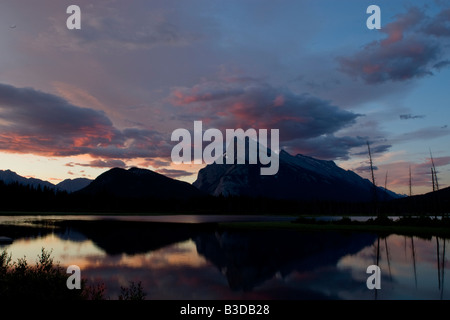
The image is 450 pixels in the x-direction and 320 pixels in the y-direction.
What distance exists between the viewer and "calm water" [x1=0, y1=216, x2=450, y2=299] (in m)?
24.9

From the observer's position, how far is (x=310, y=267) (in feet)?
113

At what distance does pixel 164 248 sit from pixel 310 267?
2201 cm

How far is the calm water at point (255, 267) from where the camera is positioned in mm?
24922

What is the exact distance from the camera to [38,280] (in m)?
20.0

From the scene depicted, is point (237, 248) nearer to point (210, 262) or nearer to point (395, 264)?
point (210, 262)

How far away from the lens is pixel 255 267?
34750 mm
